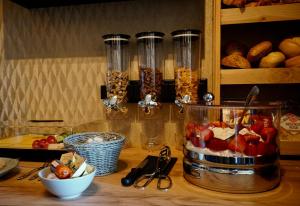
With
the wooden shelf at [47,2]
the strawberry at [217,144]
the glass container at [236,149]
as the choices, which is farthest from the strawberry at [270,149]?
the wooden shelf at [47,2]

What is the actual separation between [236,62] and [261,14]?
0.55 ft

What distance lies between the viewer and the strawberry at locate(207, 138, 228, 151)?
673 millimetres

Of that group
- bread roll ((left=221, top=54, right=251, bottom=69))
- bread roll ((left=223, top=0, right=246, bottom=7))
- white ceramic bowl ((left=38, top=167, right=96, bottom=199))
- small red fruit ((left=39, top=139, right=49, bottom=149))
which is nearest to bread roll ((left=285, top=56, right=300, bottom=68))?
bread roll ((left=221, top=54, right=251, bottom=69))

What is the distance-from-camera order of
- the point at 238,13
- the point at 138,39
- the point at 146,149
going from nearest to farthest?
the point at 238,13
the point at 138,39
the point at 146,149

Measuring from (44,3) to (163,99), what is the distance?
65 centimetres

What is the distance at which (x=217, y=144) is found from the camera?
68 cm

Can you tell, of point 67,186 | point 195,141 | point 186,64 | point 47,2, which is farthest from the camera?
point 47,2

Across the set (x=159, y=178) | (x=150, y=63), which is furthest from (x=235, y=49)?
(x=159, y=178)

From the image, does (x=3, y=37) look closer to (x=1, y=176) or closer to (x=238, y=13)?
(x=1, y=176)

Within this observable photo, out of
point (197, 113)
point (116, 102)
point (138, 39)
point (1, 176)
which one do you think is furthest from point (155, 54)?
point (1, 176)

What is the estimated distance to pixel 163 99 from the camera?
1033mm

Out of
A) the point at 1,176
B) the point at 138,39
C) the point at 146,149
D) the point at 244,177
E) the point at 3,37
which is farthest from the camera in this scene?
the point at 3,37

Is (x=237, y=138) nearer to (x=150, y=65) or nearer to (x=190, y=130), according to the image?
(x=190, y=130)

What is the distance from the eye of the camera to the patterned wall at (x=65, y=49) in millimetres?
1130
